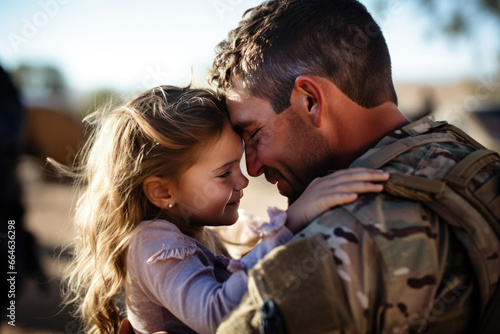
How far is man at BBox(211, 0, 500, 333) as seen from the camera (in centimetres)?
163

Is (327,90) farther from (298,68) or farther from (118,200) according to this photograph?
(118,200)

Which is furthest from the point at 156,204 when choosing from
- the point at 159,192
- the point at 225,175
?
the point at 225,175

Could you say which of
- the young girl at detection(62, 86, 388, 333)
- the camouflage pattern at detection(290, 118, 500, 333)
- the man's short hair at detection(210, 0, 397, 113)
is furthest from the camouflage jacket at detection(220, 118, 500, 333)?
the man's short hair at detection(210, 0, 397, 113)

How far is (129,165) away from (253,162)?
755mm

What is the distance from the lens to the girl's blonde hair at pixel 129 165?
2475mm

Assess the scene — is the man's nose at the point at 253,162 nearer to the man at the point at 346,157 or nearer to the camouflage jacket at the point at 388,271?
the man at the point at 346,157

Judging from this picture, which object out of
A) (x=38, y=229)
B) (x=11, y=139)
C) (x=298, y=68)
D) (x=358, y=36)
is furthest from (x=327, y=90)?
(x=38, y=229)

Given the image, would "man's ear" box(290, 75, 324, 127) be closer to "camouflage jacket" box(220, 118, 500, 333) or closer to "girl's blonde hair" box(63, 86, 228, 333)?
"girl's blonde hair" box(63, 86, 228, 333)

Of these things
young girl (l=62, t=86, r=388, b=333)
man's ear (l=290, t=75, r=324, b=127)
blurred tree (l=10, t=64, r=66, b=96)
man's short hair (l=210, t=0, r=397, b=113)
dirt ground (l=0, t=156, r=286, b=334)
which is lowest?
dirt ground (l=0, t=156, r=286, b=334)

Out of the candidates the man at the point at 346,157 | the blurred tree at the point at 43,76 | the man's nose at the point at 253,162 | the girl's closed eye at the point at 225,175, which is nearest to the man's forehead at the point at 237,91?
the man at the point at 346,157

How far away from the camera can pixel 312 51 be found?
2.45 meters

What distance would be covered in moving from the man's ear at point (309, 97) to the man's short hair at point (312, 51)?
0.18 ft

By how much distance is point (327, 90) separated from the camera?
243 centimetres

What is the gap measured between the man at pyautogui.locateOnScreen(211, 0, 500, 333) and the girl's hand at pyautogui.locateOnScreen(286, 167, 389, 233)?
5 centimetres
